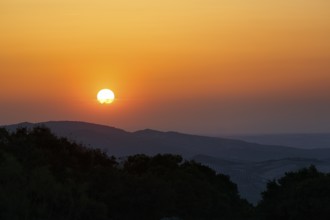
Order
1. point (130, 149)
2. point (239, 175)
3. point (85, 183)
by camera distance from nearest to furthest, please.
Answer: point (85, 183)
point (239, 175)
point (130, 149)

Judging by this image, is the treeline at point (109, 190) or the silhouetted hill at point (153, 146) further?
the silhouetted hill at point (153, 146)

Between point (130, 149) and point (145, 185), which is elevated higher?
point (130, 149)

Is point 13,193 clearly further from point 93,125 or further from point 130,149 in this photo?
point 93,125

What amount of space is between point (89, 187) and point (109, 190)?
0.91 meters

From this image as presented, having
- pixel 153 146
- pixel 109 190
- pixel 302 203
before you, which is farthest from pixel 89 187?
pixel 153 146

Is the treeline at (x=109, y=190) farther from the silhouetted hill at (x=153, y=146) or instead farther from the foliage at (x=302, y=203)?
the silhouetted hill at (x=153, y=146)

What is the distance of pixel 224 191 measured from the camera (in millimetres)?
49406

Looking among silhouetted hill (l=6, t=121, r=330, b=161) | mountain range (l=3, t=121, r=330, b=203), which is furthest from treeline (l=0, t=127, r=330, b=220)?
silhouetted hill (l=6, t=121, r=330, b=161)

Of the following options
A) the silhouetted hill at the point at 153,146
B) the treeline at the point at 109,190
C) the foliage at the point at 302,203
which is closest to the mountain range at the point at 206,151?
the silhouetted hill at the point at 153,146

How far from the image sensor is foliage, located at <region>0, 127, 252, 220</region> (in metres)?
31.7

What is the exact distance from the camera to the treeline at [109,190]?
31.8 meters

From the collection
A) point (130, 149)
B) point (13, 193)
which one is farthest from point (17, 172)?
point (130, 149)

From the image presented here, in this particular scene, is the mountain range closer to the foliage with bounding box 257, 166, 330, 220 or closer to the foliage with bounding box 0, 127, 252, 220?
the foliage with bounding box 0, 127, 252, 220

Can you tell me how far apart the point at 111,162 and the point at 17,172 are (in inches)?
486
